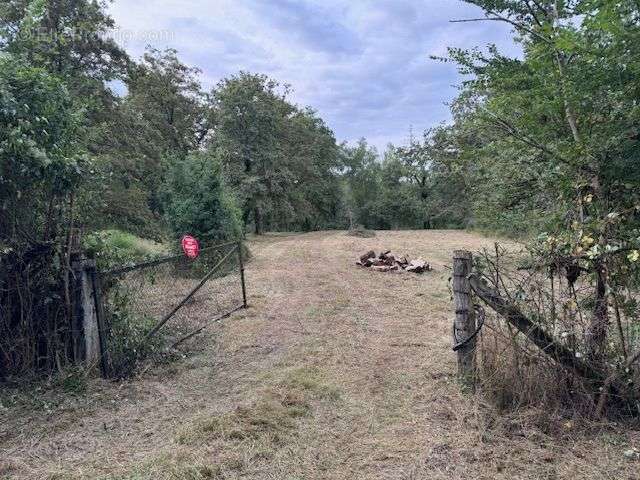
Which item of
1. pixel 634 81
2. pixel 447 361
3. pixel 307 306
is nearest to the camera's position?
pixel 634 81

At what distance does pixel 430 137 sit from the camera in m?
30.6

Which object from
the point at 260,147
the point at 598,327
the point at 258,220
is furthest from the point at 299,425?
the point at 258,220

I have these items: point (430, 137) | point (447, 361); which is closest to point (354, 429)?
point (447, 361)

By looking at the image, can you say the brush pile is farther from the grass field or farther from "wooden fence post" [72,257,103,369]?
"wooden fence post" [72,257,103,369]

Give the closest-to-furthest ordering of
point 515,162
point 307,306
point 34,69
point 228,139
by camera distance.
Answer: point 34,69, point 515,162, point 307,306, point 228,139

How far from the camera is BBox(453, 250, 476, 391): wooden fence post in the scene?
3.51 m

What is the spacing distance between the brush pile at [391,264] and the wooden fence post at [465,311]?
6.64 m

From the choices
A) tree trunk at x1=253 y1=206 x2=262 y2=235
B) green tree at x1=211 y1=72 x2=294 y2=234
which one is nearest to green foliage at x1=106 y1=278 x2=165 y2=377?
green tree at x1=211 y1=72 x2=294 y2=234

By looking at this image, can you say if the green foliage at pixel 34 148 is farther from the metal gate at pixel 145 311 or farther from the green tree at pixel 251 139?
the green tree at pixel 251 139

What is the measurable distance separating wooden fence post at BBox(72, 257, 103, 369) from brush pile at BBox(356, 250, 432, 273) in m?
7.35

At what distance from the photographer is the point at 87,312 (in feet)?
13.3

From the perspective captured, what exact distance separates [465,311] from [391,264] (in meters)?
7.34

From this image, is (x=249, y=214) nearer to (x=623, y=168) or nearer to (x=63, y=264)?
(x=63, y=264)

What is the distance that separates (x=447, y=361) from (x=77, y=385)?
11.5ft
